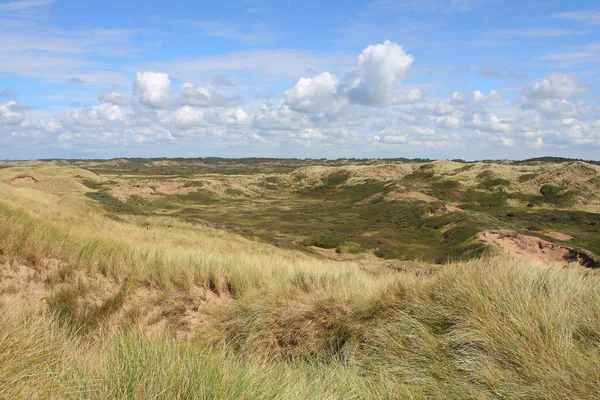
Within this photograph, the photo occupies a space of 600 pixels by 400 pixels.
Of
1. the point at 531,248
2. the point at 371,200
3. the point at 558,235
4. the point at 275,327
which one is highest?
the point at 275,327

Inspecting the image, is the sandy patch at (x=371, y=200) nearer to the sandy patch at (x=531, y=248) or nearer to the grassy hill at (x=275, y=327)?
the sandy patch at (x=531, y=248)

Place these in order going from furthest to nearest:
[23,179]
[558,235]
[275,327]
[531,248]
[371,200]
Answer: [23,179], [371,200], [558,235], [531,248], [275,327]

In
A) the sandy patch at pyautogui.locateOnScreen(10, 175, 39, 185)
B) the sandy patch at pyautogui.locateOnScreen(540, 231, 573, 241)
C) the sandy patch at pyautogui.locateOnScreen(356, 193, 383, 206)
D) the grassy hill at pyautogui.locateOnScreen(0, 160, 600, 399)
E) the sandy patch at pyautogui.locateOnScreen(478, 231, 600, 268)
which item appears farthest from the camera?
the sandy patch at pyautogui.locateOnScreen(10, 175, 39, 185)

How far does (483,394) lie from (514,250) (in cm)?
2666

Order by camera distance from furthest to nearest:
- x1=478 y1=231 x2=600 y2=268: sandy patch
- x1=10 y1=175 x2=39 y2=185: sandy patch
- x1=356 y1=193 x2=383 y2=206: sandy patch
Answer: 1. x1=10 y1=175 x2=39 y2=185: sandy patch
2. x1=356 y1=193 x2=383 y2=206: sandy patch
3. x1=478 y1=231 x2=600 y2=268: sandy patch

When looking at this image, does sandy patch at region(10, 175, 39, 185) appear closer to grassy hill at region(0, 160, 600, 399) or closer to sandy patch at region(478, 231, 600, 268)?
grassy hill at region(0, 160, 600, 399)

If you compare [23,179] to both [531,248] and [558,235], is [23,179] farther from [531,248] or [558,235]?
[558,235]

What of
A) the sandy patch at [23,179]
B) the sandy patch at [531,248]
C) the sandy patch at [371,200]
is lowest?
the sandy patch at [531,248]

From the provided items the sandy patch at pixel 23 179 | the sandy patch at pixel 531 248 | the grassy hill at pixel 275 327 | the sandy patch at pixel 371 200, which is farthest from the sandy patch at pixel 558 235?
the sandy patch at pixel 23 179

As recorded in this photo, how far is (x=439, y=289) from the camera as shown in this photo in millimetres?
6121

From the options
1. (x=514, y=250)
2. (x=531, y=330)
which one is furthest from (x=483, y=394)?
(x=514, y=250)

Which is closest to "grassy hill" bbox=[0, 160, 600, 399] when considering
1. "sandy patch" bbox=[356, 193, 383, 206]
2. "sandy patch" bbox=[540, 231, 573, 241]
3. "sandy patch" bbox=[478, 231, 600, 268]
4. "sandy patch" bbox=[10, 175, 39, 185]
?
"sandy patch" bbox=[478, 231, 600, 268]

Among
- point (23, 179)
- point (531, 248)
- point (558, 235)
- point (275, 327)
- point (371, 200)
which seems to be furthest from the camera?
point (23, 179)

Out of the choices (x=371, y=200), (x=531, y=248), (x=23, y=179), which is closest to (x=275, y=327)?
(x=531, y=248)
